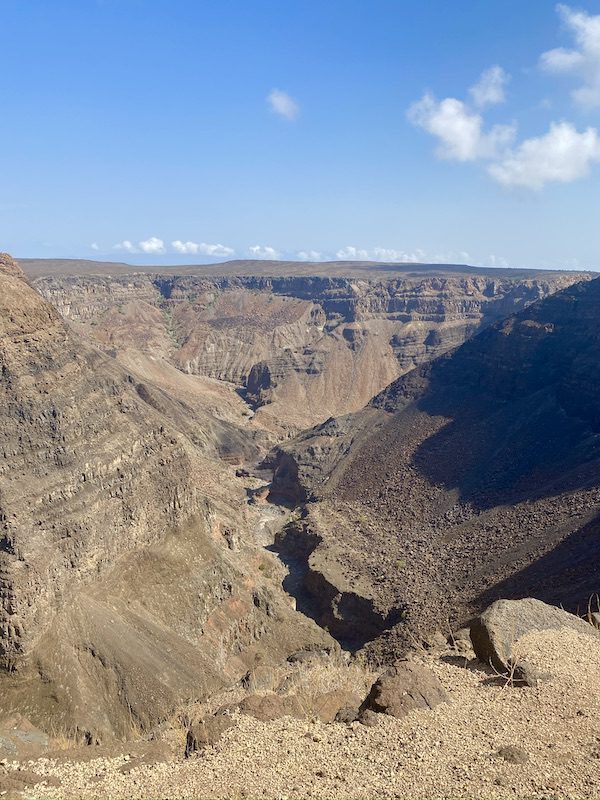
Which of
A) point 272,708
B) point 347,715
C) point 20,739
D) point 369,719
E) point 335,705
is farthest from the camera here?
point 20,739

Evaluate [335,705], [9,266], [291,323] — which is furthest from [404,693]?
[291,323]

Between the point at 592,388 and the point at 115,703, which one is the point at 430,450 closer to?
the point at 592,388

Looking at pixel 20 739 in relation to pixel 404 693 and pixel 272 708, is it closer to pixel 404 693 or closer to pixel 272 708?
pixel 272 708

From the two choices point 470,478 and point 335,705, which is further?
point 470,478

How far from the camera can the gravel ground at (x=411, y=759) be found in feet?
38.8

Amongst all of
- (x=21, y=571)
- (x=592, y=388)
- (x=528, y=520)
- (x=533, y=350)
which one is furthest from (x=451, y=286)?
(x=21, y=571)

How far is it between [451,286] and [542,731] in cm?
13167

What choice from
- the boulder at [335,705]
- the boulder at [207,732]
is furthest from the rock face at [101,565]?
the boulder at [335,705]

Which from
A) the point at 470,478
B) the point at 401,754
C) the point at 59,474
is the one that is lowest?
the point at 470,478

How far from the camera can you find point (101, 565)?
27891 mm

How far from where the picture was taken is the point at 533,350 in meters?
61.0

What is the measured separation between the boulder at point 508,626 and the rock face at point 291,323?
6843 cm

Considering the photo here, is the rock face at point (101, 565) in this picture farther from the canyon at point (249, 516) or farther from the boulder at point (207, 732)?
the boulder at point (207, 732)

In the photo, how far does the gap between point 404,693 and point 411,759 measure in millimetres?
2320
